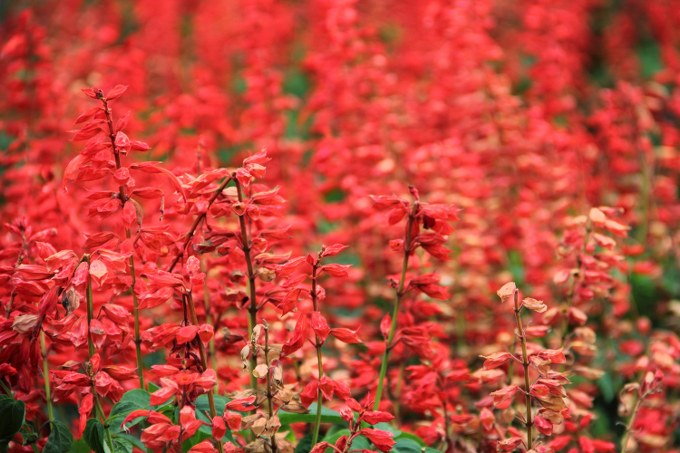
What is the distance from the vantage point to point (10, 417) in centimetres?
166

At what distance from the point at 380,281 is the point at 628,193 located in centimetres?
163

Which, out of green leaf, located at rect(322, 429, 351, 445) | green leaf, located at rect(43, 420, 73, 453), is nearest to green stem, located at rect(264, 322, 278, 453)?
green leaf, located at rect(322, 429, 351, 445)

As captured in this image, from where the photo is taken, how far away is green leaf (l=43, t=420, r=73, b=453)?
1.70 m

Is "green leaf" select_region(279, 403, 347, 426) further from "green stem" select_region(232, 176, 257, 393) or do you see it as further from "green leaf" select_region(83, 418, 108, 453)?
"green leaf" select_region(83, 418, 108, 453)

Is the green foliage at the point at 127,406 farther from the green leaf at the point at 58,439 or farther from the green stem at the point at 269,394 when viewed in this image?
the green stem at the point at 269,394

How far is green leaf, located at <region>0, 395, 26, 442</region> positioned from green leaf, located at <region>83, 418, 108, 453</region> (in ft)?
0.47

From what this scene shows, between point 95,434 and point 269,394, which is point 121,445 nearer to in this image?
point 95,434

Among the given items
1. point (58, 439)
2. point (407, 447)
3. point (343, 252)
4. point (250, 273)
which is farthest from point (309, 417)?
point (343, 252)

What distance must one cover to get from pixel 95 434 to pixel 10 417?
19cm

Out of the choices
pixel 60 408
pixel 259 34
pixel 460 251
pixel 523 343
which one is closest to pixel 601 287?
pixel 523 343

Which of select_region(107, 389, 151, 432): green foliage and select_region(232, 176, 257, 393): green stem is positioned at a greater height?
select_region(232, 176, 257, 393): green stem

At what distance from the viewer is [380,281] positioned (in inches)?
138

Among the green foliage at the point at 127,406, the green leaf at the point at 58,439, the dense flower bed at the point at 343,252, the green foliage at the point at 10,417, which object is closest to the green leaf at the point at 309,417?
the dense flower bed at the point at 343,252

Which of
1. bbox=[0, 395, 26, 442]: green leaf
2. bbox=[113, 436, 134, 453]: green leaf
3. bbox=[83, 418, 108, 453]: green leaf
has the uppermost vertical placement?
bbox=[0, 395, 26, 442]: green leaf
